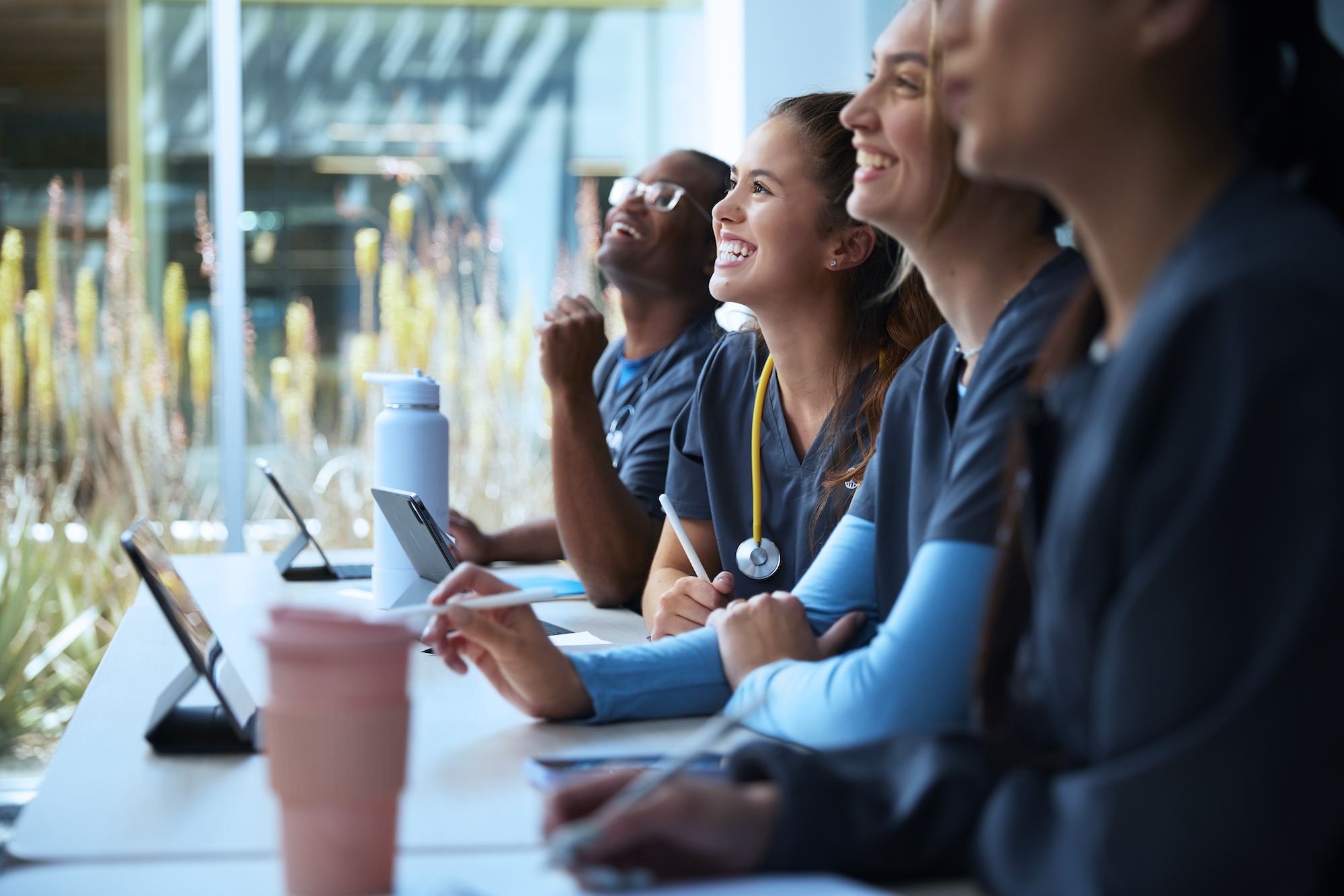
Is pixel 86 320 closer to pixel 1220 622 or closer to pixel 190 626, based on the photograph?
pixel 190 626

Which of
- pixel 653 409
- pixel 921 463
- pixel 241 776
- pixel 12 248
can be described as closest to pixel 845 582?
pixel 921 463

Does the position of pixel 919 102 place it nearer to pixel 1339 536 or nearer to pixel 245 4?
pixel 1339 536

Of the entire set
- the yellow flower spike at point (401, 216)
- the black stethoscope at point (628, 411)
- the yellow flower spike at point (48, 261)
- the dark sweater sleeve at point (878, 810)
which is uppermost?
the yellow flower spike at point (401, 216)

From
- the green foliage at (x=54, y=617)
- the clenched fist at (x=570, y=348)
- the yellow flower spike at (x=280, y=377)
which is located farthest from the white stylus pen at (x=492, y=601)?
the yellow flower spike at (x=280, y=377)

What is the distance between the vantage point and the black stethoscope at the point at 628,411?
7.77 ft

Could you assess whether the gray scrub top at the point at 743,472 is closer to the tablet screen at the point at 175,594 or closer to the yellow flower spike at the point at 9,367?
the tablet screen at the point at 175,594

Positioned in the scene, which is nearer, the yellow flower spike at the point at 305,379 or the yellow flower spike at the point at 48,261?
the yellow flower spike at the point at 48,261

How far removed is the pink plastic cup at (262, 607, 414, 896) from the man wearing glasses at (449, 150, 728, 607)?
122 cm

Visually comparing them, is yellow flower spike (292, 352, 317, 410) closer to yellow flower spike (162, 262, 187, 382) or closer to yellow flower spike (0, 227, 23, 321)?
yellow flower spike (162, 262, 187, 382)

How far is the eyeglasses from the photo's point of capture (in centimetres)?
243

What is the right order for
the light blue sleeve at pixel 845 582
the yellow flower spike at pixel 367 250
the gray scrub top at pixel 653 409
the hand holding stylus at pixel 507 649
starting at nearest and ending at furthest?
the hand holding stylus at pixel 507 649 < the light blue sleeve at pixel 845 582 < the gray scrub top at pixel 653 409 < the yellow flower spike at pixel 367 250

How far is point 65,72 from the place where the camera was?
12.1ft

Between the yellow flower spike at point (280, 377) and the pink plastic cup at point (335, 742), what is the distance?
3281 mm


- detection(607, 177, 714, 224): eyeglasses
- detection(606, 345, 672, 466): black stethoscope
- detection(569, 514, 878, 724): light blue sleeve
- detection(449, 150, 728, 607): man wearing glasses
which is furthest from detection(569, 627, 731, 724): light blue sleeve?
detection(607, 177, 714, 224): eyeglasses
